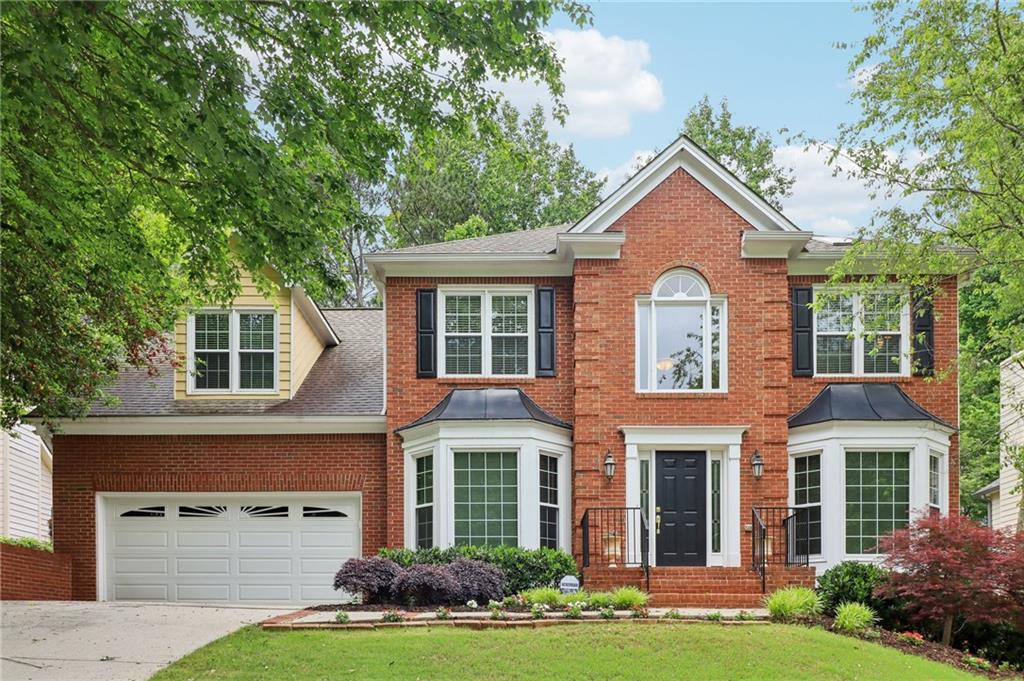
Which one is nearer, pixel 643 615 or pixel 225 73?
pixel 225 73

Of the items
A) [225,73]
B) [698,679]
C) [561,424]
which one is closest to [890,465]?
[561,424]

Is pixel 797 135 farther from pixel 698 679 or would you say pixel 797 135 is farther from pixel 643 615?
pixel 698 679

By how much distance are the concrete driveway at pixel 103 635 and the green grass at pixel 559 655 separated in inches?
21.4

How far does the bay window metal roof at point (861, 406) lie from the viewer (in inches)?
759

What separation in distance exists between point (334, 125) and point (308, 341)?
10389 millimetres

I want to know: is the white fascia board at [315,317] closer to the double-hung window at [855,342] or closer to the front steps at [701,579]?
the front steps at [701,579]

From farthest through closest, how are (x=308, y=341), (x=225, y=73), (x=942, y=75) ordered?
(x=308, y=341)
(x=942, y=75)
(x=225, y=73)

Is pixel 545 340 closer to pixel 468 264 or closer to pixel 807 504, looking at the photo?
pixel 468 264

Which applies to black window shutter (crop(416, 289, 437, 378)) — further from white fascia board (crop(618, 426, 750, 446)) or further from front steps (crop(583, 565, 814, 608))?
front steps (crop(583, 565, 814, 608))

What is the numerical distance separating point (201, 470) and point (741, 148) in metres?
22.3

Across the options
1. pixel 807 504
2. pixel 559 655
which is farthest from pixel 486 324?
pixel 559 655

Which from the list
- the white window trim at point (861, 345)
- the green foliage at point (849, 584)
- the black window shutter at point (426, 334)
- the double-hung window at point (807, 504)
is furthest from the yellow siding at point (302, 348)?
the green foliage at point (849, 584)

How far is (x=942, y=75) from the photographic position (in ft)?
54.3

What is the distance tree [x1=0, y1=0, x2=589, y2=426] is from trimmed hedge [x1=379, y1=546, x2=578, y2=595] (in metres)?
5.92
